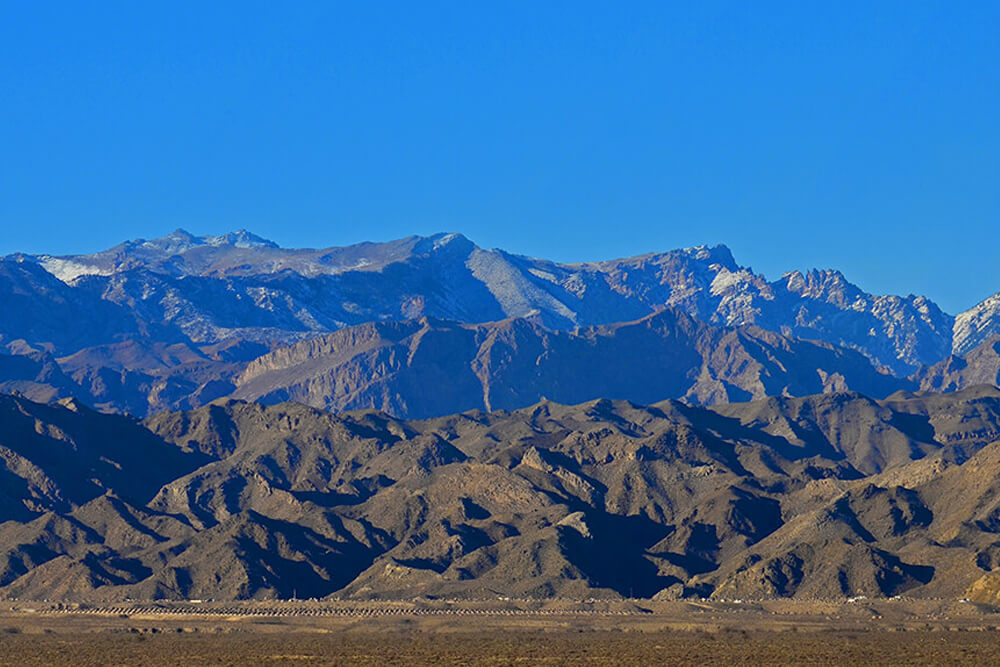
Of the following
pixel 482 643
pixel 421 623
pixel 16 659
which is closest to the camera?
pixel 16 659

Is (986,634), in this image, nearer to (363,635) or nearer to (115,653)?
(363,635)

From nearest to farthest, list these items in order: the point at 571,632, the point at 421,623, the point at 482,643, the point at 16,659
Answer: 1. the point at 16,659
2. the point at 482,643
3. the point at 571,632
4. the point at 421,623

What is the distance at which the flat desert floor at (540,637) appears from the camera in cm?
14850

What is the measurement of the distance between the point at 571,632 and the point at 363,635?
17.6 m

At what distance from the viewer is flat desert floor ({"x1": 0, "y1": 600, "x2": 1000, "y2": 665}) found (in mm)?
148500

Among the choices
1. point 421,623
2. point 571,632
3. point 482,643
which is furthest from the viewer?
point 421,623

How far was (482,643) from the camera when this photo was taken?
163125 mm

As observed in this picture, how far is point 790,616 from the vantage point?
193m

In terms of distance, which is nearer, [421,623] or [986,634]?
[986,634]

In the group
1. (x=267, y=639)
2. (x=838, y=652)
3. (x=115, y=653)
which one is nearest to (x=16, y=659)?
(x=115, y=653)

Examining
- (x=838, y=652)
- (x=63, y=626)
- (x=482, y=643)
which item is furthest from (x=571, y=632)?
(x=63, y=626)

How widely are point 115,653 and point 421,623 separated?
39718 millimetres

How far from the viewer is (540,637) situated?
170500 mm

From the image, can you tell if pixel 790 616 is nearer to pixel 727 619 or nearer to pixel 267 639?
pixel 727 619
